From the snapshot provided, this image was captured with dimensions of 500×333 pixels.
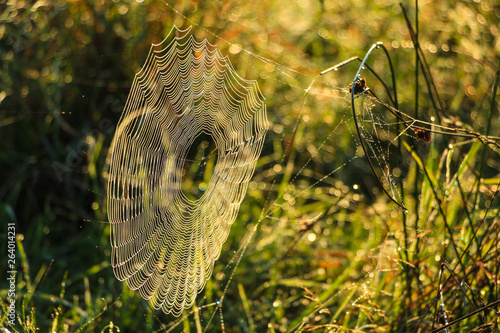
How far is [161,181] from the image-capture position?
252 centimetres

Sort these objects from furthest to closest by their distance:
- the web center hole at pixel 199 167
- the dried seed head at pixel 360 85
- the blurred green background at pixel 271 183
A: the web center hole at pixel 199 167 < the blurred green background at pixel 271 183 < the dried seed head at pixel 360 85

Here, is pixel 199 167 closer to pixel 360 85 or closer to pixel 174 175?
pixel 174 175

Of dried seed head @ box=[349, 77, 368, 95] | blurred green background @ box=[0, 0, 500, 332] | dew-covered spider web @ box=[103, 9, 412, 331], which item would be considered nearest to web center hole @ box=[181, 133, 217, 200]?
dew-covered spider web @ box=[103, 9, 412, 331]

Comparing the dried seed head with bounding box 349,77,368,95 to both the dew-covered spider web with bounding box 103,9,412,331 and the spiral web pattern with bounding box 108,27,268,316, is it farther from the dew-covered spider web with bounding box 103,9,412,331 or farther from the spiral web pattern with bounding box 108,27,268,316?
→ the spiral web pattern with bounding box 108,27,268,316

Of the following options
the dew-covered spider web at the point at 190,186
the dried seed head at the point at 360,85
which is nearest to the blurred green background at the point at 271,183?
the dew-covered spider web at the point at 190,186

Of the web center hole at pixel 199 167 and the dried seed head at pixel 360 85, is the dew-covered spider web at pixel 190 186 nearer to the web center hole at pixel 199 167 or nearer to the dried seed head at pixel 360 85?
the web center hole at pixel 199 167

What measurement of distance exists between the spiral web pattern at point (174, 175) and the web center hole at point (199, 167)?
0.06 metres

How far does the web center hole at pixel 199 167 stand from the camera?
2.74 meters

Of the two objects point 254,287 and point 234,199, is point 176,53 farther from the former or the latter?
point 254,287

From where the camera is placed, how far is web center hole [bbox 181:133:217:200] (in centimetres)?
274

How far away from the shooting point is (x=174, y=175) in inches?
106

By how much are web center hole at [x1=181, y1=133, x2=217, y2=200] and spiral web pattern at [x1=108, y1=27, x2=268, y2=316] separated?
0.06 metres

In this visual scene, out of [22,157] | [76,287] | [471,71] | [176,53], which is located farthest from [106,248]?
[471,71]

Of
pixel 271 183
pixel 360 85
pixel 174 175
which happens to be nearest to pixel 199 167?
pixel 174 175
